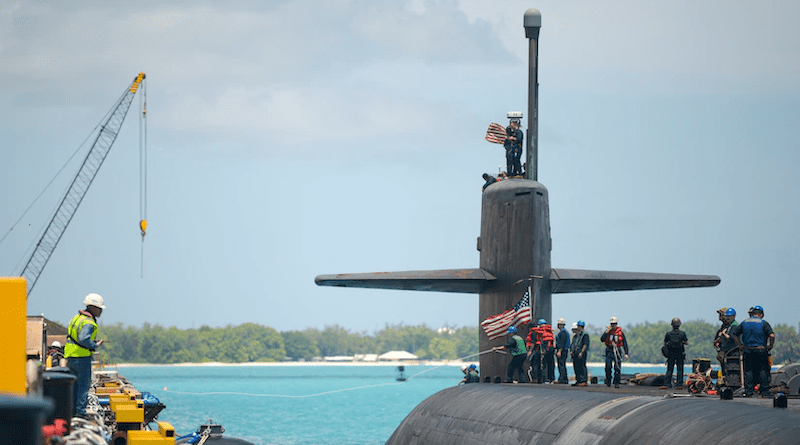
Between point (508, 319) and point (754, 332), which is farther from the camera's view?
point (508, 319)

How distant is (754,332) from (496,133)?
9816 millimetres

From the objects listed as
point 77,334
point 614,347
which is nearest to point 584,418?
point 614,347

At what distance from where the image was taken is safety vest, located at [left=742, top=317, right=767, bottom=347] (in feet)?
47.0

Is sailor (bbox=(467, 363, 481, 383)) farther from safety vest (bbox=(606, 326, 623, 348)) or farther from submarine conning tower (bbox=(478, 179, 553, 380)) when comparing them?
safety vest (bbox=(606, 326, 623, 348))

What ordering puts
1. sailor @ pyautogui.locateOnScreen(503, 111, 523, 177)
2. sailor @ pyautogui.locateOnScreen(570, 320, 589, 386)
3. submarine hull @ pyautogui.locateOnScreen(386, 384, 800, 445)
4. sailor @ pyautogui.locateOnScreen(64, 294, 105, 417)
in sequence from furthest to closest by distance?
sailor @ pyautogui.locateOnScreen(503, 111, 523, 177)
sailor @ pyautogui.locateOnScreen(570, 320, 589, 386)
sailor @ pyautogui.locateOnScreen(64, 294, 105, 417)
submarine hull @ pyautogui.locateOnScreen(386, 384, 800, 445)

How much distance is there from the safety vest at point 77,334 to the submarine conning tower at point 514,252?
35.8 ft

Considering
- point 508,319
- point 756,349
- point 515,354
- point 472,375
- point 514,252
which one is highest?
point 514,252

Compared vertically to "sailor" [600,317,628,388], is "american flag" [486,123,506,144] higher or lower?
higher

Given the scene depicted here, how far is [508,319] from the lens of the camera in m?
20.3

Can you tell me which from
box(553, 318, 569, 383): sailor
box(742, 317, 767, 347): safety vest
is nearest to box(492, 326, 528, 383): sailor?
box(553, 318, 569, 383): sailor

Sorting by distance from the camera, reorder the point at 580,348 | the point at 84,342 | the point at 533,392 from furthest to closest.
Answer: the point at 580,348 < the point at 533,392 < the point at 84,342

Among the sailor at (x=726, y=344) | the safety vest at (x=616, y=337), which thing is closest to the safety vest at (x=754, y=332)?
the sailor at (x=726, y=344)

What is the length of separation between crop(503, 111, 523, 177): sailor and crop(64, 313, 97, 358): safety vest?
12.8 m

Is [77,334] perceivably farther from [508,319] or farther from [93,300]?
[508,319]
